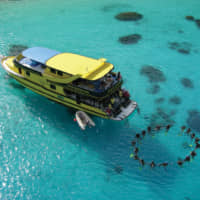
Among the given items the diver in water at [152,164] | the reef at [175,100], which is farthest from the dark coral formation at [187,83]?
the diver in water at [152,164]

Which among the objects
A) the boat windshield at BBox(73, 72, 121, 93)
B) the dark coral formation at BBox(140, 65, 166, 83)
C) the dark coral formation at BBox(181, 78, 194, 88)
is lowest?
the dark coral formation at BBox(181, 78, 194, 88)

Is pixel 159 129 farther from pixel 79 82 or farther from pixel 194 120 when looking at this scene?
pixel 79 82

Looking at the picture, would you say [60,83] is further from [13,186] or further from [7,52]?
[7,52]

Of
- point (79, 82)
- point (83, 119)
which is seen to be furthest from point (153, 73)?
point (83, 119)

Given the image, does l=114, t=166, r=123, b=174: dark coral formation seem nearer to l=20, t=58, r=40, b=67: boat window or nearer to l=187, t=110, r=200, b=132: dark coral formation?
l=187, t=110, r=200, b=132: dark coral formation

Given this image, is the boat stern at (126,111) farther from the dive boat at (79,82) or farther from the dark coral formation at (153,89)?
the dark coral formation at (153,89)

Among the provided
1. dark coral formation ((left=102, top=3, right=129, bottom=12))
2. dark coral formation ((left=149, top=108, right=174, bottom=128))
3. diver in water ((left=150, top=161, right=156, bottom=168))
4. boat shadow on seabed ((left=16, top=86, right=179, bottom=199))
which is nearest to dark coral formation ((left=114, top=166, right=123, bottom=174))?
boat shadow on seabed ((left=16, top=86, right=179, bottom=199))
